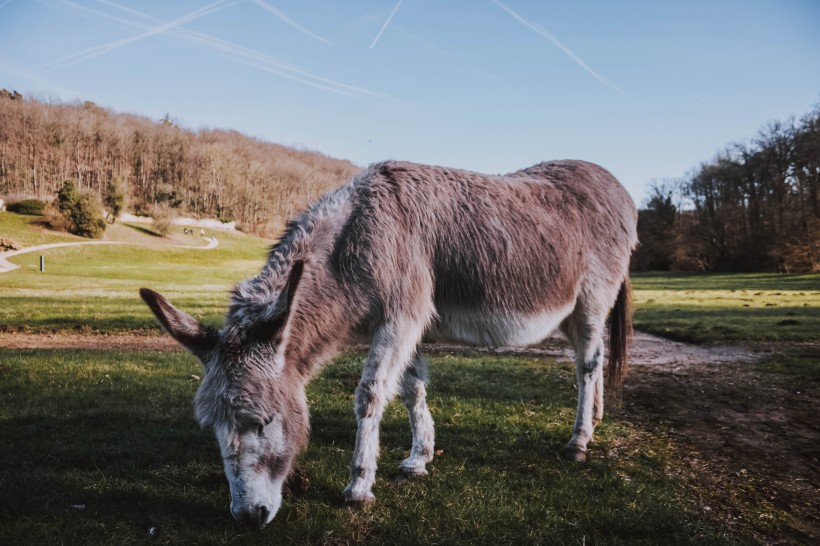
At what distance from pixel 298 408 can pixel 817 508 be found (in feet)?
14.2

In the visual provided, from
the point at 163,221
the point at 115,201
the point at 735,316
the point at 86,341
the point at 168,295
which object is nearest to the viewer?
the point at 86,341

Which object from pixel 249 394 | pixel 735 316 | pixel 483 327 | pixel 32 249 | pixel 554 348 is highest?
pixel 32 249

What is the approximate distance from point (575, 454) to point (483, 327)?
5.71 ft

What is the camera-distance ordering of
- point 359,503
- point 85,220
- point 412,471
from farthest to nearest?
point 85,220
point 412,471
point 359,503

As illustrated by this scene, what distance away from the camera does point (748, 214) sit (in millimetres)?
48156

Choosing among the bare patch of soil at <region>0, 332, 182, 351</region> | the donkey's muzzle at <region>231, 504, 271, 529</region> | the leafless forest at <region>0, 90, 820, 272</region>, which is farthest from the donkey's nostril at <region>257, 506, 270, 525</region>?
the leafless forest at <region>0, 90, 820, 272</region>

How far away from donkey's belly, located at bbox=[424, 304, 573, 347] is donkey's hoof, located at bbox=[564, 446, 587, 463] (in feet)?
4.19

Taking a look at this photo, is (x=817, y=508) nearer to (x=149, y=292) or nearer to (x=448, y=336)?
(x=448, y=336)

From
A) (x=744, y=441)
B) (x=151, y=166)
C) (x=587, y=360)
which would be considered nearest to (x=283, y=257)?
(x=587, y=360)

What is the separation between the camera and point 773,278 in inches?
1474

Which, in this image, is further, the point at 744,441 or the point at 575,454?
the point at 744,441

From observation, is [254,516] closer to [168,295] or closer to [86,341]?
[86,341]

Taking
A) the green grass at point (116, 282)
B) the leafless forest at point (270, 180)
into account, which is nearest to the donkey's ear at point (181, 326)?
the green grass at point (116, 282)

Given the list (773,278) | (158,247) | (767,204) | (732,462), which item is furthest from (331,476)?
(767,204)
